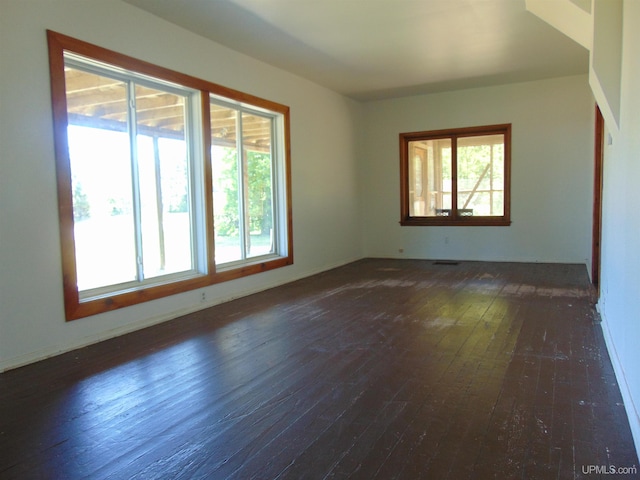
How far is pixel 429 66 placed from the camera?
6.12 metres

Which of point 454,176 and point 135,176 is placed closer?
point 135,176

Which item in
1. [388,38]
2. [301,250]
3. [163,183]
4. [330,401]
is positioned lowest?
[330,401]

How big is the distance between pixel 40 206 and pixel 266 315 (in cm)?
211

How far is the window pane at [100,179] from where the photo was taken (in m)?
3.63

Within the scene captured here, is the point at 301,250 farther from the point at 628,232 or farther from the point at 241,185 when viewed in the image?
the point at 628,232

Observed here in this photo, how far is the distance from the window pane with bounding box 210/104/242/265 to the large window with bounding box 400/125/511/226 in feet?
12.4

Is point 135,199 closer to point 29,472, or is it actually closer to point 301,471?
point 29,472

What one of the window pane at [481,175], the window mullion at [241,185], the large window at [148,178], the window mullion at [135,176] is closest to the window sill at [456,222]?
the window pane at [481,175]

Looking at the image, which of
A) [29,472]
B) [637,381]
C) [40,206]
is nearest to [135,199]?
[40,206]

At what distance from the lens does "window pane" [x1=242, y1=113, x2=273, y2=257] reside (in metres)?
5.68

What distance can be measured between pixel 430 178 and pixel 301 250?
9.87 feet

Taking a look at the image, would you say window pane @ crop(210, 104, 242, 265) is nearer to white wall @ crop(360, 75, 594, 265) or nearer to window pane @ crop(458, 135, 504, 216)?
white wall @ crop(360, 75, 594, 265)

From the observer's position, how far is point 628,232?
241 cm

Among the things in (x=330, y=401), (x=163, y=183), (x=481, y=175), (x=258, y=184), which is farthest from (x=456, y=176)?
(x=330, y=401)
